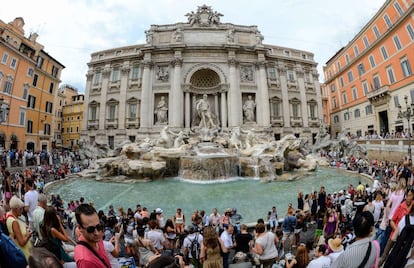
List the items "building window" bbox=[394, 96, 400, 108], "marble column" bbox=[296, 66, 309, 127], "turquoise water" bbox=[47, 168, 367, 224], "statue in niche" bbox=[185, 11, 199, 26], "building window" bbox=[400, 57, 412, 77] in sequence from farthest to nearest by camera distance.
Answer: "marble column" bbox=[296, 66, 309, 127], "statue in niche" bbox=[185, 11, 199, 26], "building window" bbox=[394, 96, 400, 108], "building window" bbox=[400, 57, 412, 77], "turquoise water" bbox=[47, 168, 367, 224]

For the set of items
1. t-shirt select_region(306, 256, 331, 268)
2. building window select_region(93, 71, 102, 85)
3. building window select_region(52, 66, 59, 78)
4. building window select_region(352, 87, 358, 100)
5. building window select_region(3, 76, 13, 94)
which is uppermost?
building window select_region(52, 66, 59, 78)

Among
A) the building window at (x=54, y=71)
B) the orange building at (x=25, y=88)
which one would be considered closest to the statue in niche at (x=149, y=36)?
the orange building at (x=25, y=88)

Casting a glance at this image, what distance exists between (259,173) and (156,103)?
1507cm

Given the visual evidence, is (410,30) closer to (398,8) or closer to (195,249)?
(398,8)

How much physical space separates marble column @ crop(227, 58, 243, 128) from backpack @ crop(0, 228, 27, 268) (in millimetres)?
21664

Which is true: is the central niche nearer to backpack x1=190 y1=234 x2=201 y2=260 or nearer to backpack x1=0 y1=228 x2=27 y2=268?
backpack x1=190 y1=234 x2=201 y2=260

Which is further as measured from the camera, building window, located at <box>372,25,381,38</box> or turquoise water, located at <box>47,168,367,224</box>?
building window, located at <box>372,25,381,38</box>

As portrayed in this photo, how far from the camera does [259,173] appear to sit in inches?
535

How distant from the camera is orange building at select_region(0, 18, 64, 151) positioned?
1897 centimetres

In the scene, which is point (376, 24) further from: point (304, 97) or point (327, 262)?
point (327, 262)

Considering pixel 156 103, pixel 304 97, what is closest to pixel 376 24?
pixel 304 97

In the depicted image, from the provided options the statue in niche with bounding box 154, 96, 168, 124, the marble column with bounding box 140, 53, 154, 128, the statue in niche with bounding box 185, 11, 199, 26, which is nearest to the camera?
the marble column with bounding box 140, 53, 154, 128

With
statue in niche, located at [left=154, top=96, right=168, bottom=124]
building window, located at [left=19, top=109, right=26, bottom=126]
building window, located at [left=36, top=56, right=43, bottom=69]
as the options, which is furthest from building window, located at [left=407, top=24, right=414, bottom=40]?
building window, located at [left=19, top=109, right=26, bottom=126]

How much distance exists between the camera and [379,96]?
22.4 m
